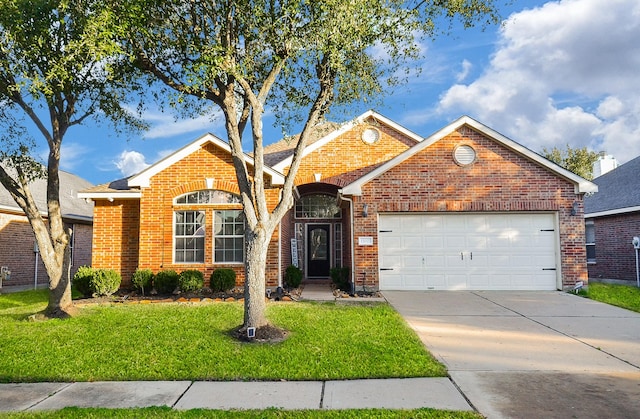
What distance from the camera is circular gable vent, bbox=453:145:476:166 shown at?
12.5 m

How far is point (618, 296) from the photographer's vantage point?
11914 millimetres

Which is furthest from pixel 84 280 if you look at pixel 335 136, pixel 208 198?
pixel 335 136

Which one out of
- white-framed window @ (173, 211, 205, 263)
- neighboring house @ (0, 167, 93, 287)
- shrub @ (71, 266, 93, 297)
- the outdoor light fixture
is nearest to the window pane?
the outdoor light fixture

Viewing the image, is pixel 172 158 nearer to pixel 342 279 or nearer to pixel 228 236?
pixel 228 236

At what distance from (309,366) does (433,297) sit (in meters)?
6.26

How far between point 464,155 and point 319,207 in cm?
675

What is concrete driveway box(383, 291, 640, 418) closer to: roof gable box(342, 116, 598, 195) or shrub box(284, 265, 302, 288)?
roof gable box(342, 116, 598, 195)

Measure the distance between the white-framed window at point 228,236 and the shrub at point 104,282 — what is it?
2.81 meters

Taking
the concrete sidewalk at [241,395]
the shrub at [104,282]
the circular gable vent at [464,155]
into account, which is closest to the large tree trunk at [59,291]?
the shrub at [104,282]

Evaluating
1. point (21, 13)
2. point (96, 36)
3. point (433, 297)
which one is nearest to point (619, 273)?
point (433, 297)

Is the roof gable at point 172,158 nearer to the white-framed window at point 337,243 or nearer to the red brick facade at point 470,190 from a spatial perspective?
the red brick facade at point 470,190

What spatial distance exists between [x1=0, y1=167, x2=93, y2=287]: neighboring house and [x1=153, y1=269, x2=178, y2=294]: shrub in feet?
12.6

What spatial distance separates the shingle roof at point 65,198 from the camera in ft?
52.5

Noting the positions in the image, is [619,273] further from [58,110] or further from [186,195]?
[58,110]
